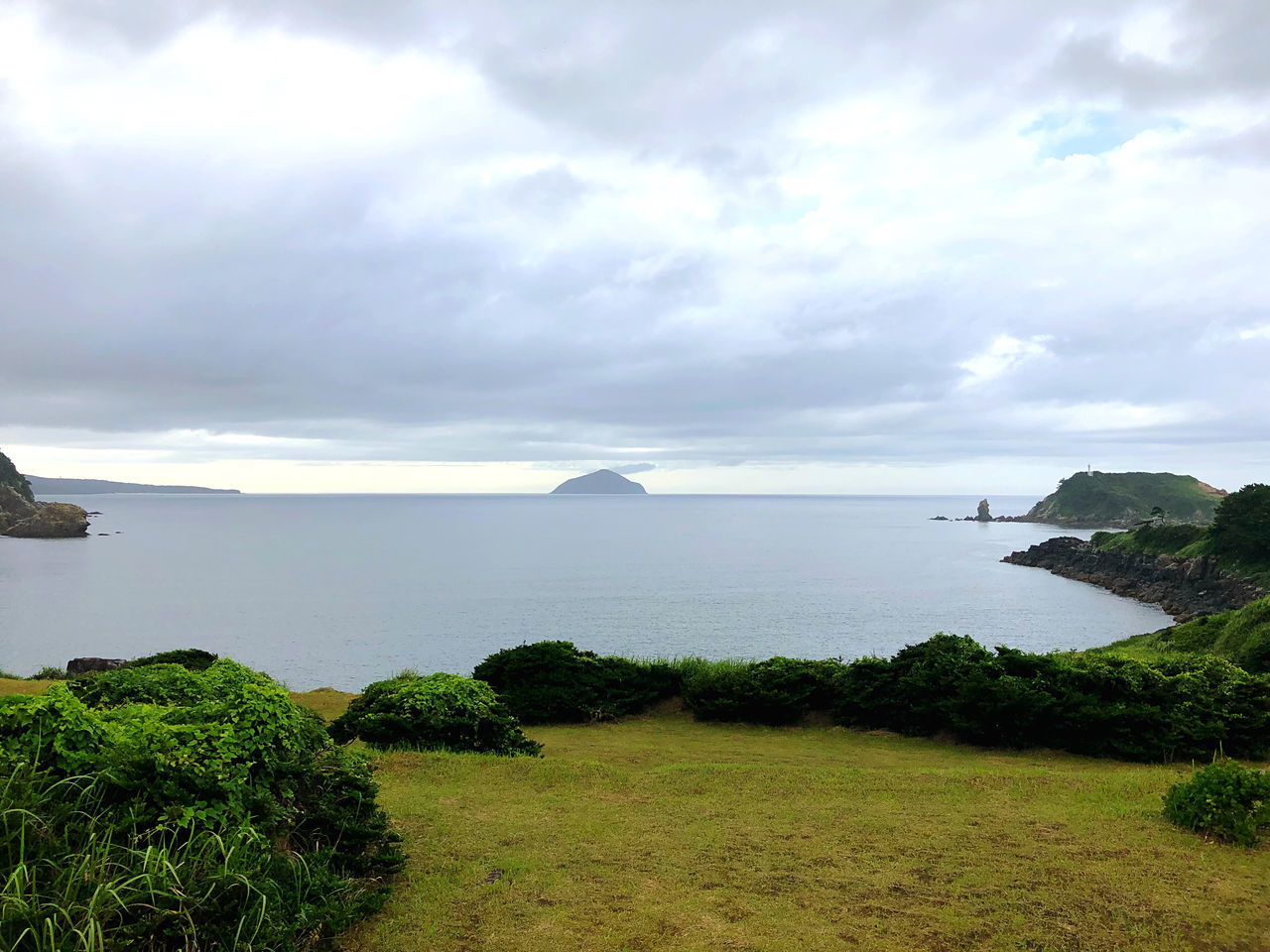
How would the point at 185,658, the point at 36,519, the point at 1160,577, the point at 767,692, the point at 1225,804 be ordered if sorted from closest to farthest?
the point at 1225,804 < the point at 767,692 < the point at 185,658 < the point at 1160,577 < the point at 36,519

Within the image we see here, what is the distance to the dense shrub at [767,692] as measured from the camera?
14.9m

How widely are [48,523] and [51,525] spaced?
0.49 m

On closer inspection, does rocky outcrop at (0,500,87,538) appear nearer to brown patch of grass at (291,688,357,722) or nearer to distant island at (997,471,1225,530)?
brown patch of grass at (291,688,357,722)

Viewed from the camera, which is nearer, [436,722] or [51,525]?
[436,722]

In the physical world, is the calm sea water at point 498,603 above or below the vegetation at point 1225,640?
below

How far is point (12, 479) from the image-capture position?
136 metres

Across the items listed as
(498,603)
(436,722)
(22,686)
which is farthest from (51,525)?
(436,722)

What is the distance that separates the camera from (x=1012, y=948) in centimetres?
524

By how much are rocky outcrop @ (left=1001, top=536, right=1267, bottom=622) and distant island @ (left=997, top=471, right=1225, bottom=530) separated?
72019mm

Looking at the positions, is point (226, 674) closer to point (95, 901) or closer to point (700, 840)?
point (95, 901)

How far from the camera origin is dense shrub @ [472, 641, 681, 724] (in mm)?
15594

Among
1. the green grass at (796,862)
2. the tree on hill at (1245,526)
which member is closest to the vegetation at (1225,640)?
the green grass at (796,862)

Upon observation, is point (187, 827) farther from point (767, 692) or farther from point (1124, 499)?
point (1124, 499)

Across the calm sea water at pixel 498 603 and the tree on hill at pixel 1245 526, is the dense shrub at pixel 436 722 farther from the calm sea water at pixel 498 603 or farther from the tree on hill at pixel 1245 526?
the tree on hill at pixel 1245 526
